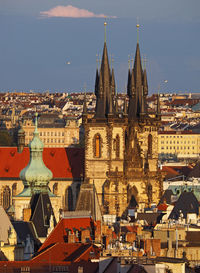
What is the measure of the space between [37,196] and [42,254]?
1996cm

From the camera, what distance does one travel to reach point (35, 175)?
9794 cm

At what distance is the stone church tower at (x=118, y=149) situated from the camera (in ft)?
379

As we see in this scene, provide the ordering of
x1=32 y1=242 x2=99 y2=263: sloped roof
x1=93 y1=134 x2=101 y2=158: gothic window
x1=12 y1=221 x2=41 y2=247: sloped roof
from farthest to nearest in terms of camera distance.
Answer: x1=93 y1=134 x2=101 y2=158: gothic window < x1=12 y1=221 x2=41 y2=247: sloped roof < x1=32 y1=242 x2=99 y2=263: sloped roof

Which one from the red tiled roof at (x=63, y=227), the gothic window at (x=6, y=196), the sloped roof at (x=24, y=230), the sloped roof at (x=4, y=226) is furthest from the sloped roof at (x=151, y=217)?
the gothic window at (x=6, y=196)

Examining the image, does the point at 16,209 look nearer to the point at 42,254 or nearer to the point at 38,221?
the point at 38,221

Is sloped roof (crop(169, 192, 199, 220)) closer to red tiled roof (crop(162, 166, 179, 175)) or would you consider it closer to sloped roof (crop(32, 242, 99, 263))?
sloped roof (crop(32, 242, 99, 263))

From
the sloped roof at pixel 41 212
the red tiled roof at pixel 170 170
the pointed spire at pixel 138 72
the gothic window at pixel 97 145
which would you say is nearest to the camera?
the sloped roof at pixel 41 212

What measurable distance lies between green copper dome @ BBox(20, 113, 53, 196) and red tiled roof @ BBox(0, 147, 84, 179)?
1813cm

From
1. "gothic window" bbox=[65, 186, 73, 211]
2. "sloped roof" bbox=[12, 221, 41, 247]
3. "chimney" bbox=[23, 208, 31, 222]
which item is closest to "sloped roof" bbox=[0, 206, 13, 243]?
"sloped roof" bbox=[12, 221, 41, 247]

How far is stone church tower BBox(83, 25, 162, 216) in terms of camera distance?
11550 centimetres

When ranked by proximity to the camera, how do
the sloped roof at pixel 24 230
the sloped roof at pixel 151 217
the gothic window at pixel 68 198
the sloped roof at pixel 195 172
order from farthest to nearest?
the sloped roof at pixel 195 172, the gothic window at pixel 68 198, the sloped roof at pixel 151 217, the sloped roof at pixel 24 230

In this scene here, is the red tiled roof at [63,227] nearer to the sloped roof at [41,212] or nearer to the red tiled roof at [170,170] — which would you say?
the sloped roof at [41,212]

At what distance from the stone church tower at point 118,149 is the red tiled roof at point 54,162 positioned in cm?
457

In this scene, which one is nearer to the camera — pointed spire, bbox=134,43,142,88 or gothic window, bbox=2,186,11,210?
pointed spire, bbox=134,43,142,88
